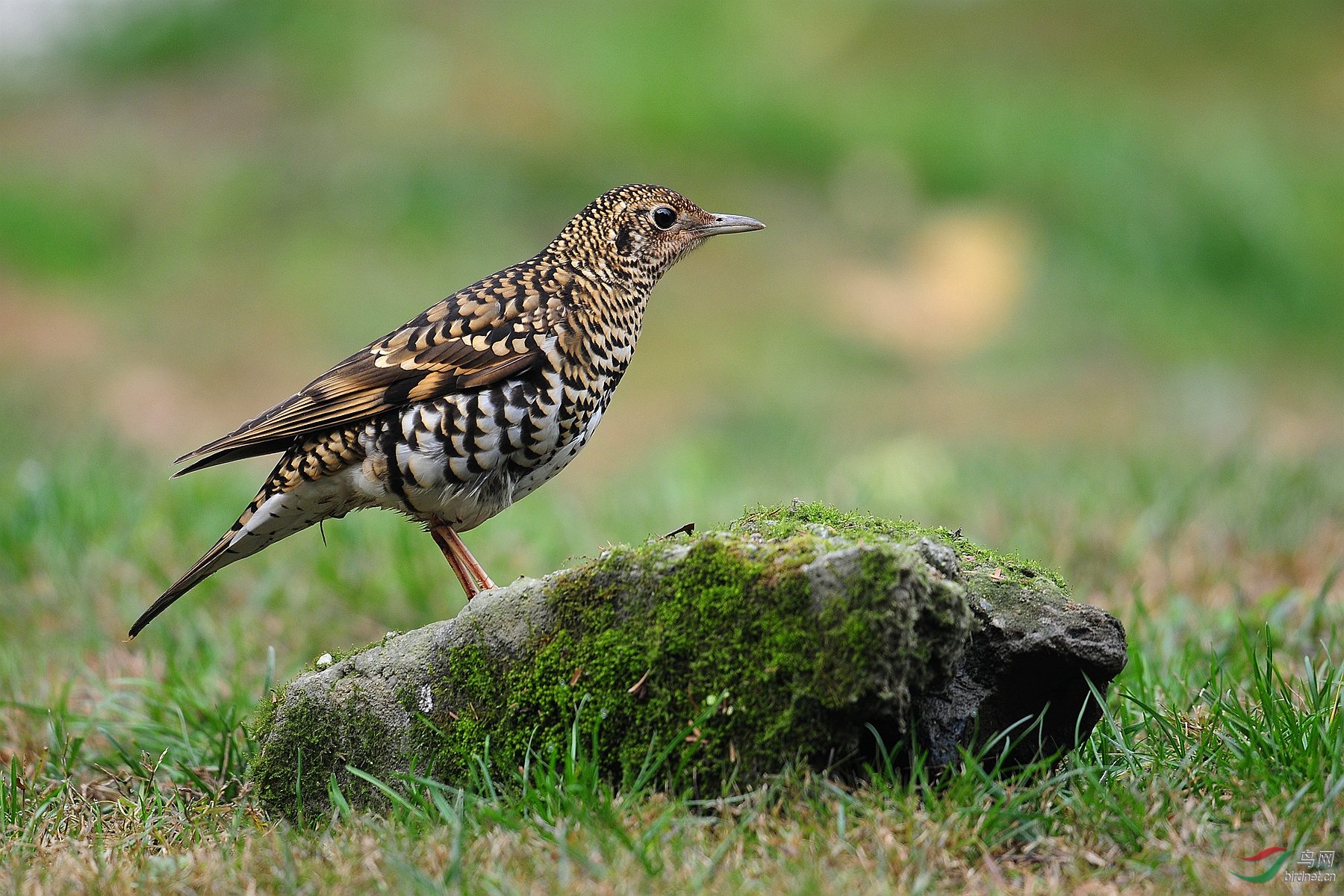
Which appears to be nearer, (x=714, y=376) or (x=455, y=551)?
(x=455, y=551)

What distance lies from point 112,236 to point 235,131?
2341mm

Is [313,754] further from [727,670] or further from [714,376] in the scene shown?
[714,376]

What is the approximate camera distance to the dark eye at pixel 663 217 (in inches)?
179

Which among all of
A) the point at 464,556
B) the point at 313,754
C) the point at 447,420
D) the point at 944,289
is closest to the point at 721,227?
the point at 447,420

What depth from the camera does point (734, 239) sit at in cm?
1377

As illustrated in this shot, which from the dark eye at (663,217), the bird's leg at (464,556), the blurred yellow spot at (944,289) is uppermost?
the dark eye at (663,217)

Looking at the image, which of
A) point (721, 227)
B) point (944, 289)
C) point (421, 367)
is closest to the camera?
point (421, 367)

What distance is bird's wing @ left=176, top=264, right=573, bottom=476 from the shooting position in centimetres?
391

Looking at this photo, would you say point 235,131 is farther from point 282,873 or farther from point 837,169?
point 282,873

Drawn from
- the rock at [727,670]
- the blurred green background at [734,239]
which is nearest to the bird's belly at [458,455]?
the rock at [727,670]

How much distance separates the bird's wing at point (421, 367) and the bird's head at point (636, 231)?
1.13 ft

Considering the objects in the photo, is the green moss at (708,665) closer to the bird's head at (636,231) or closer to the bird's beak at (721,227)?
the bird's head at (636,231)

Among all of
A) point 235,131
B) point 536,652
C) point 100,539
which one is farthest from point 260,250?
point 536,652

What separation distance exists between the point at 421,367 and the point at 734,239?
33.2 ft
